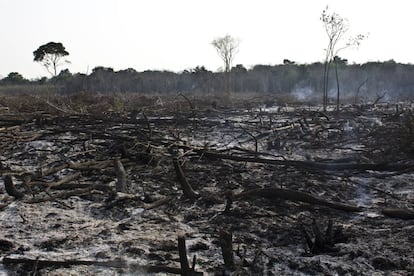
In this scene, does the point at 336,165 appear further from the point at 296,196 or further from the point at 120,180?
the point at 120,180

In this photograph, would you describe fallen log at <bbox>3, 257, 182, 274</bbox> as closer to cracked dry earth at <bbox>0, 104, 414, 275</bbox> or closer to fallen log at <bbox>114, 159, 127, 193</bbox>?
cracked dry earth at <bbox>0, 104, 414, 275</bbox>

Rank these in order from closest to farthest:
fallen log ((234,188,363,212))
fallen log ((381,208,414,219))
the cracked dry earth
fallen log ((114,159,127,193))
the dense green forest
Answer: the cracked dry earth → fallen log ((381,208,414,219)) → fallen log ((234,188,363,212)) → fallen log ((114,159,127,193)) → the dense green forest

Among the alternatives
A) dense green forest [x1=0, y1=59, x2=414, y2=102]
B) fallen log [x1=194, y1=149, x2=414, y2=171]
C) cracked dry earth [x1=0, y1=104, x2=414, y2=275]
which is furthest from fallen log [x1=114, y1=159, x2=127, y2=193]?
dense green forest [x1=0, y1=59, x2=414, y2=102]

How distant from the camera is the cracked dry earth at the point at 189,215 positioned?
110 inches

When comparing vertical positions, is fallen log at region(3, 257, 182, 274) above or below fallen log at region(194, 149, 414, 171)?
below

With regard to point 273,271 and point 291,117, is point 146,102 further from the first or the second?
point 273,271

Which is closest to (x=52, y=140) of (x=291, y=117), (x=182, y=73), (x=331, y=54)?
(x=291, y=117)

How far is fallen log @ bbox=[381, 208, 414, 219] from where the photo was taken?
3.61 metres

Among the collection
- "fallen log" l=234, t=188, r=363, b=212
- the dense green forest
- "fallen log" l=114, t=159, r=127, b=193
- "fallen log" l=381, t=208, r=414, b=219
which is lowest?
"fallen log" l=381, t=208, r=414, b=219

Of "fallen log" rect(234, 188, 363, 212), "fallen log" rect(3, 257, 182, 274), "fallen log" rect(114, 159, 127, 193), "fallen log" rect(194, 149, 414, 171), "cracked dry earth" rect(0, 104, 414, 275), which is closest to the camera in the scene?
"fallen log" rect(3, 257, 182, 274)

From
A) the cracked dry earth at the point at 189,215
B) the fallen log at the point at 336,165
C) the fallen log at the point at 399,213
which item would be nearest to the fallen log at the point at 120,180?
the cracked dry earth at the point at 189,215

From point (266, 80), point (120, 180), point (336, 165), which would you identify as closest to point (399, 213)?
point (336, 165)

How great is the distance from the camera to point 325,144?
7.65 meters

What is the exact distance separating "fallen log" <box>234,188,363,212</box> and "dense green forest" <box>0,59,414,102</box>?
31002 millimetres
